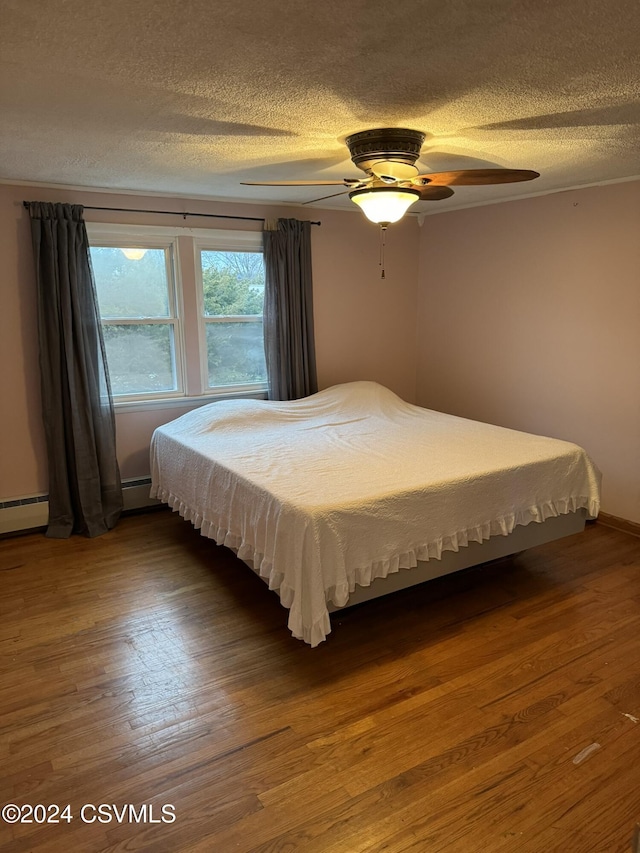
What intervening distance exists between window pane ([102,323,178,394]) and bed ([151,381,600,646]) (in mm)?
475

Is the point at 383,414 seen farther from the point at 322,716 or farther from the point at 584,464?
the point at 322,716

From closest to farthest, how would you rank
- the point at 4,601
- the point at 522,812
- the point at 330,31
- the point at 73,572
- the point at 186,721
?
the point at 330,31
the point at 522,812
the point at 186,721
the point at 4,601
the point at 73,572

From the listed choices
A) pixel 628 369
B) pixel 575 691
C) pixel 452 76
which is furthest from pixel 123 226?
pixel 575 691

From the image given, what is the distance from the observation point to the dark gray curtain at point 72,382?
347 cm

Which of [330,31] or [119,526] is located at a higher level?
[330,31]

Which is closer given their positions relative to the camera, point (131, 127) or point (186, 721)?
point (186, 721)

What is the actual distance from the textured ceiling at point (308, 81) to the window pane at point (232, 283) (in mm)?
1253

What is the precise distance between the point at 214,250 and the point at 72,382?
1432 millimetres

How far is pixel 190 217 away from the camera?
3.97m

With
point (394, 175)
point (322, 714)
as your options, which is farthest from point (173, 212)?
point (322, 714)

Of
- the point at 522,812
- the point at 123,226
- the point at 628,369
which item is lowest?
the point at 522,812

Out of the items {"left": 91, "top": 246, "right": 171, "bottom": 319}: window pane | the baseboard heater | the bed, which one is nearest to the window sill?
the bed

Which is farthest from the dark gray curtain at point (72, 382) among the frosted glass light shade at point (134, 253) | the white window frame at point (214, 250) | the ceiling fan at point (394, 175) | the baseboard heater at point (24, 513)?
the ceiling fan at point (394, 175)

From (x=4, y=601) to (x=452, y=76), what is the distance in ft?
10.2
